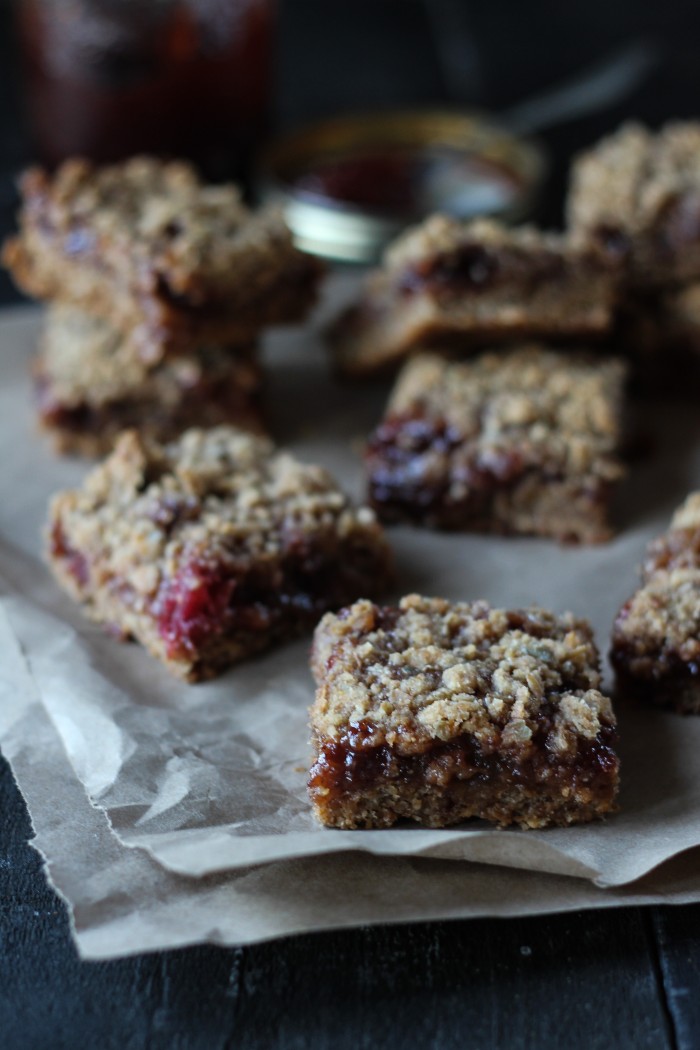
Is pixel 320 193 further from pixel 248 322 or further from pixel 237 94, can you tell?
Result: pixel 248 322

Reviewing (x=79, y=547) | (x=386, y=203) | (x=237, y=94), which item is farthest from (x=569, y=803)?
(x=237, y=94)

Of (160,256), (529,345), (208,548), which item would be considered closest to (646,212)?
(529,345)

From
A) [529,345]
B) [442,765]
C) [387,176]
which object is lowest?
[387,176]

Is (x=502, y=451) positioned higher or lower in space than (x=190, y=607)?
lower

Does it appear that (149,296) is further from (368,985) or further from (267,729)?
(368,985)

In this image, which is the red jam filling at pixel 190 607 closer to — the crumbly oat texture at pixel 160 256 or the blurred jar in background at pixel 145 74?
the crumbly oat texture at pixel 160 256

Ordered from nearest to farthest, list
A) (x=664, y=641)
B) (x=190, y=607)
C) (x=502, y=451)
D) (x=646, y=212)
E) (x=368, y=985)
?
(x=368, y=985) < (x=664, y=641) < (x=190, y=607) < (x=502, y=451) < (x=646, y=212)

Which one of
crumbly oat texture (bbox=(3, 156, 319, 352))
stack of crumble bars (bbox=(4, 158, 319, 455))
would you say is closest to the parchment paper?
stack of crumble bars (bbox=(4, 158, 319, 455))
